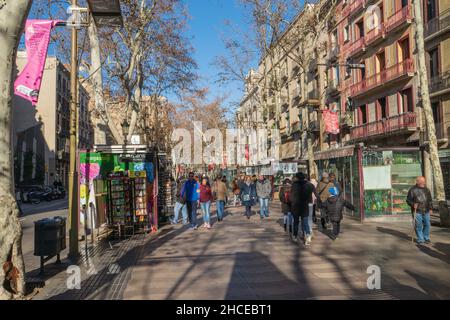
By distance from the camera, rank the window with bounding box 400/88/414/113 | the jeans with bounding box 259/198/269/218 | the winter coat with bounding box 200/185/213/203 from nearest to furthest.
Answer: the winter coat with bounding box 200/185/213/203 < the jeans with bounding box 259/198/269/218 < the window with bounding box 400/88/414/113

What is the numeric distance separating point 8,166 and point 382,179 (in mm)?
12379

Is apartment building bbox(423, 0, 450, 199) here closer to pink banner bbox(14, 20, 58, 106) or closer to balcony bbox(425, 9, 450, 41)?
balcony bbox(425, 9, 450, 41)

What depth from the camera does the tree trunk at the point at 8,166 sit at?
17.5ft

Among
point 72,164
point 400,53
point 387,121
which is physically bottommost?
point 72,164

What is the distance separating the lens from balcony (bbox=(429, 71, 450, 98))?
2302cm

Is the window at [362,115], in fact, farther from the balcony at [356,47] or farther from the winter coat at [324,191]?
the winter coat at [324,191]

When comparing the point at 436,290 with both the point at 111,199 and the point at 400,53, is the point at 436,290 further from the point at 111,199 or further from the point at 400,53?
the point at 400,53

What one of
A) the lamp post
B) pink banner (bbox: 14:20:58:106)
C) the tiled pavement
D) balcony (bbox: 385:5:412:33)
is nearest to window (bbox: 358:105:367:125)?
balcony (bbox: 385:5:412:33)

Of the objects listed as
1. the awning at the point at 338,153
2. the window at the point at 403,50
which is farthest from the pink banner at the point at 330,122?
the awning at the point at 338,153

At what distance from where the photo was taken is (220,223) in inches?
575

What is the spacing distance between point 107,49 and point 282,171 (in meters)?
14.0

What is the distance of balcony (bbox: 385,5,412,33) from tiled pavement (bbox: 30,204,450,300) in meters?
18.4

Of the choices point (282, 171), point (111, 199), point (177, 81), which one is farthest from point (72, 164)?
point (282, 171)

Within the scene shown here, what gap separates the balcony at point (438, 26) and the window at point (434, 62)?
84cm
